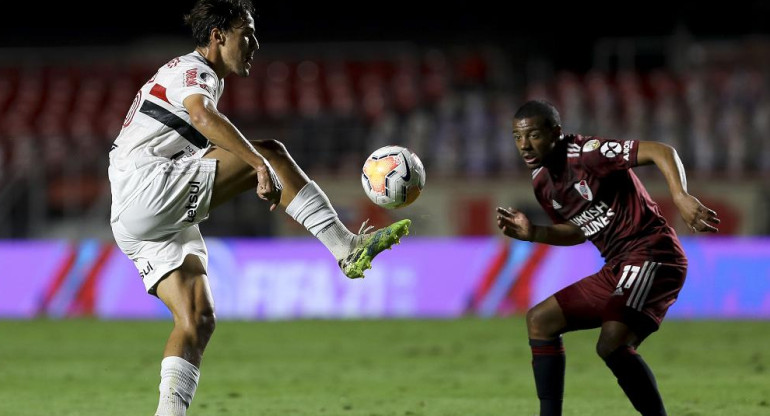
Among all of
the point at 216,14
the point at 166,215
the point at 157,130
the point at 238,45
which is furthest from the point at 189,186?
the point at 216,14

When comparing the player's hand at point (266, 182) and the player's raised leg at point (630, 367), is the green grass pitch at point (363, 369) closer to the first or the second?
the player's raised leg at point (630, 367)

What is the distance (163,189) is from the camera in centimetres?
566

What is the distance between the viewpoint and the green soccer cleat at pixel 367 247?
572 centimetres

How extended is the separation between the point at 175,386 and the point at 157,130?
51.9 inches

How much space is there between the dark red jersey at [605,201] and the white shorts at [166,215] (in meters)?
1.94

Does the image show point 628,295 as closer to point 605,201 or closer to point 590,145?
point 605,201

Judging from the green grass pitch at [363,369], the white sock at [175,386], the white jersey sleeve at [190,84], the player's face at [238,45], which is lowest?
the green grass pitch at [363,369]

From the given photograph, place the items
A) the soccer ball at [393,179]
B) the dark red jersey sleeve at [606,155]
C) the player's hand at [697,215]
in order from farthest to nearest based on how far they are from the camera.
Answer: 1. the soccer ball at [393,179]
2. the dark red jersey sleeve at [606,155]
3. the player's hand at [697,215]

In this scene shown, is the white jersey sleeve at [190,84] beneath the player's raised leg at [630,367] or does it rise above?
above

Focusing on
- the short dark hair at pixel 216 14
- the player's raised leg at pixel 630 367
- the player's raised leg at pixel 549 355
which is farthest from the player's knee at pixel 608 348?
the short dark hair at pixel 216 14

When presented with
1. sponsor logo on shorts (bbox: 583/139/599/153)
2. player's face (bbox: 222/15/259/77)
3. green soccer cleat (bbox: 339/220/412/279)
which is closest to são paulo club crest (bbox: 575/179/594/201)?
sponsor logo on shorts (bbox: 583/139/599/153)

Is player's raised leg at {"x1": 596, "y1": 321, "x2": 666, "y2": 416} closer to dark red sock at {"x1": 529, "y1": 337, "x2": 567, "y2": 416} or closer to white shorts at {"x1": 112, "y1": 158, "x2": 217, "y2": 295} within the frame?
dark red sock at {"x1": 529, "y1": 337, "x2": 567, "y2": 416}

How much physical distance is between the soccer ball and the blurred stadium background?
147 millimetres

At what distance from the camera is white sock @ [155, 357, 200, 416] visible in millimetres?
5578
